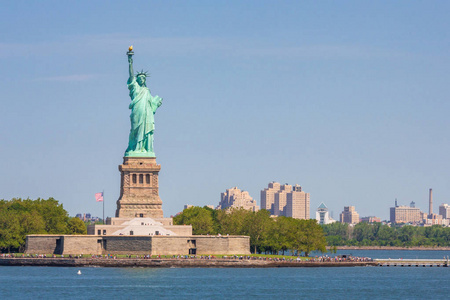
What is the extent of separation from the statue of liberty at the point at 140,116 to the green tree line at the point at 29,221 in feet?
44.5

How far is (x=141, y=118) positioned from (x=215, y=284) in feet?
103

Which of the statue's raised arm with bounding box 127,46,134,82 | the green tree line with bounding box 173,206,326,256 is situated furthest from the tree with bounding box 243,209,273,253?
the statue's raised arm with bounding box 127,46,134,82

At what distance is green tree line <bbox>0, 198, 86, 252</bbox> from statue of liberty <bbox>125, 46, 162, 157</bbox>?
534 inches

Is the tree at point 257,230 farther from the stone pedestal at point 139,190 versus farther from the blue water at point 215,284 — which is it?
the stone pedestal at point 139,190

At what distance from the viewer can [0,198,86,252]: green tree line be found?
11788cm

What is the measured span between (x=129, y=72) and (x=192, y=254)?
21584mm

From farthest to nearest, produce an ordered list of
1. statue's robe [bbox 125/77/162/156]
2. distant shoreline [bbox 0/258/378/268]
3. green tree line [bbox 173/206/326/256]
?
green tree line [bbox 173/206/326/256]
statue's robe [bbox 125/77/162/156]
distant shoreline [bbox 0/258/378/268]

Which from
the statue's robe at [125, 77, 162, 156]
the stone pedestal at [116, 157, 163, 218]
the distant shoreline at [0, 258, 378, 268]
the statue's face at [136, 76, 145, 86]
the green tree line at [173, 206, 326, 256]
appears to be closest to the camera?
the distant shoreline at [0, 258, 378, 268]

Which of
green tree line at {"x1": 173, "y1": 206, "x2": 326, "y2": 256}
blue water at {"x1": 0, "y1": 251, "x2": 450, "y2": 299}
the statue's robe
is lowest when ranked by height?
blue water at {"x1": 0, "y1": 251, "x2": 450, "y2": 299}

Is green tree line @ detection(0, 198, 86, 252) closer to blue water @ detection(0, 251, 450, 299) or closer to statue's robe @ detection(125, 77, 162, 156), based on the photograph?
blue water @ detection(0, 251, 450, 299)

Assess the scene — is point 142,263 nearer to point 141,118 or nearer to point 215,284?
point 215,284

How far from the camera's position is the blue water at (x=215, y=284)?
83812 millimetres

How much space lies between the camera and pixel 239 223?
408 ft

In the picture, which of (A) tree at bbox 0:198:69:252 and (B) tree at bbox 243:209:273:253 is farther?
(B) tree at bbox 243:209:273:253
